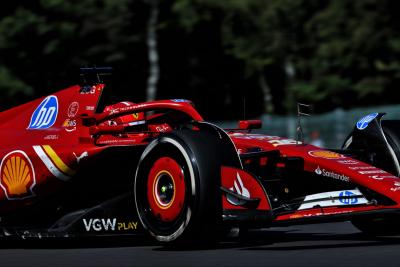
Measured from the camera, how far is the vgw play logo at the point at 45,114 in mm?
9828

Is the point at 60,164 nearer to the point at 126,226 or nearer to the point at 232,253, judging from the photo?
the point at 126,226

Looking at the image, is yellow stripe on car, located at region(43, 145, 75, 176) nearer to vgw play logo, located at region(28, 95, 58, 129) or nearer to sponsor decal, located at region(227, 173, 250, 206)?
vgw play logo, located at region(28, 95, 58, 129)

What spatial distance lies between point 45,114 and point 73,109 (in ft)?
1.05

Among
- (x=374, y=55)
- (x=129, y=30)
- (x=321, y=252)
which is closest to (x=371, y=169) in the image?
(x=321, y=252)

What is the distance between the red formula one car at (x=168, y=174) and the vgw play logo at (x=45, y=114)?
0.04ft

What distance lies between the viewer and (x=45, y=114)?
390 inches

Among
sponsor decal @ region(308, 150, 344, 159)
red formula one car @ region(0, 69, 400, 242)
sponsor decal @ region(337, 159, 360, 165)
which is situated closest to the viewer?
red formula one car @ region(0, 69, 400, 242)

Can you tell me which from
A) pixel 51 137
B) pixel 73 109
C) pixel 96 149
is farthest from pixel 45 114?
pixel 96 149

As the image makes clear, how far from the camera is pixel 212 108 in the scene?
52625mm

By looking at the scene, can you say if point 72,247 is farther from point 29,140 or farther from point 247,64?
point 247,64

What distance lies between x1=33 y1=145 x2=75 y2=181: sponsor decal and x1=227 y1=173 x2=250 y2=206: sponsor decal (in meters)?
1.68

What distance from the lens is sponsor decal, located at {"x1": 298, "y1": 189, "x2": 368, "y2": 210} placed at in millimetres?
8117

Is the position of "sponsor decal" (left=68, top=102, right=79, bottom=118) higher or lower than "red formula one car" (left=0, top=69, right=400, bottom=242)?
higher

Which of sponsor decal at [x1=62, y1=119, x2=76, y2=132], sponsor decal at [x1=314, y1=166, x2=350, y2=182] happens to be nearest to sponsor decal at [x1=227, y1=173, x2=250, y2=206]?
sponsor decal at [x1=314, y1=166, x2=350, y2=182]
